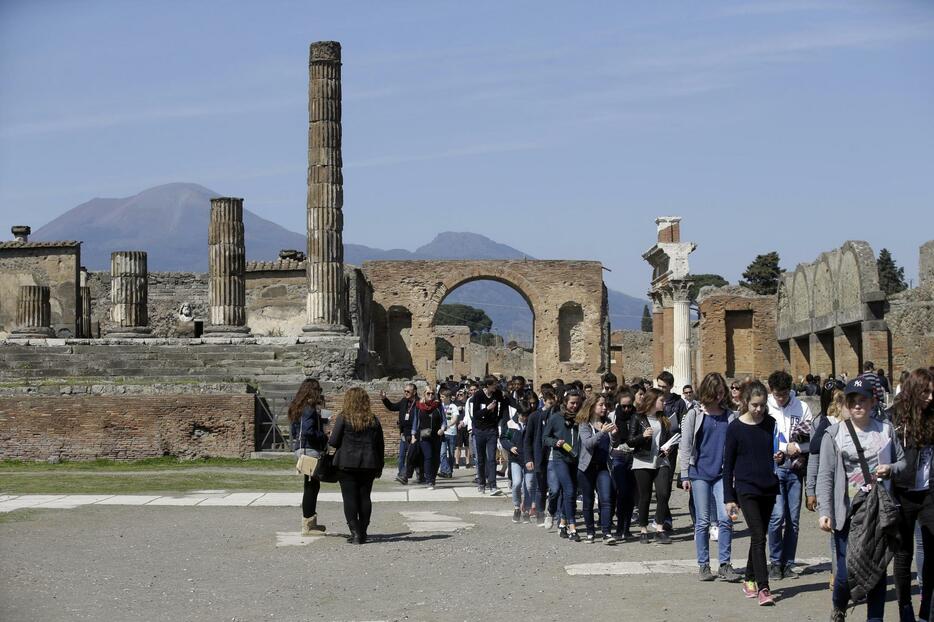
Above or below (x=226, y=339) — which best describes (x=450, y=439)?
below

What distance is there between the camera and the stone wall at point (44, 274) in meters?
40.8

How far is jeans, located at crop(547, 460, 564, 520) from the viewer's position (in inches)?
541

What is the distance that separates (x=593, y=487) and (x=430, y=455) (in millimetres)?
6812

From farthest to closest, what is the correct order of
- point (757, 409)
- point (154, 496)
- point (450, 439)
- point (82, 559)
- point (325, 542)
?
point (450, 439) → point (154, 496) → point (325, 542) → point (82, 559) → point (757, 409)

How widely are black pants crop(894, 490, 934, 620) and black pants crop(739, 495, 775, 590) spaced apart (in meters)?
1.40

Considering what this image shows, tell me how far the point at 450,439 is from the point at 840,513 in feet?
45.7

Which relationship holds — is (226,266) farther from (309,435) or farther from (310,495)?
(310,495)

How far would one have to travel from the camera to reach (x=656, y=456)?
43.1ft

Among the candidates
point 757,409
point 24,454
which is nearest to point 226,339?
point 24,454

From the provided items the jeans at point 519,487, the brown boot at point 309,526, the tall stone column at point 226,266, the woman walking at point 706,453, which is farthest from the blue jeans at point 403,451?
the tall stone column at point 226,266

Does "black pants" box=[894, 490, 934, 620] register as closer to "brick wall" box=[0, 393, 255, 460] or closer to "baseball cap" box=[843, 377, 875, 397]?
"baseball cap" box=[843, 377, 875, 397]

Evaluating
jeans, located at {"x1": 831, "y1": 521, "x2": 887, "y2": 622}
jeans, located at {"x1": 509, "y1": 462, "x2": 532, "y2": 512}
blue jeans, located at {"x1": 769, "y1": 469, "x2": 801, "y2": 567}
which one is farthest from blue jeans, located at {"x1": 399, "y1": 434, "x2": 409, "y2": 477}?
jeans, located at {"x1": 831, "y1": 521, "x2": 887, "y2": 622}

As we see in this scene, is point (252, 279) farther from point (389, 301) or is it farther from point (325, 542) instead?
point (325, 542)

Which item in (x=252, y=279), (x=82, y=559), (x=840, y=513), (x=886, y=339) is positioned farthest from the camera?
(x=252, y=279)
